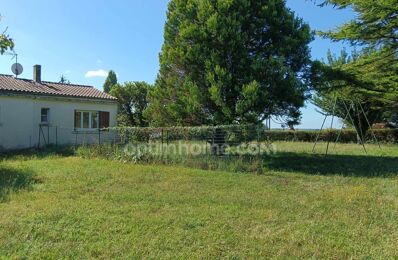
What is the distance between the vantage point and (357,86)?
A: 21.0 meters

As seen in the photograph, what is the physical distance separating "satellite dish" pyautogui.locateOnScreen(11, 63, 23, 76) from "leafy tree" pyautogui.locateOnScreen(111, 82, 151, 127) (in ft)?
39.8

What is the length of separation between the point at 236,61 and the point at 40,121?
38.9 ft

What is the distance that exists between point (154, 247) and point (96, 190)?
12.9 ft

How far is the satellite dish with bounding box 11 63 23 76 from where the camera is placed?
22578 millimetres

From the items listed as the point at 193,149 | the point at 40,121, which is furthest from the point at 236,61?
the point at 40,121

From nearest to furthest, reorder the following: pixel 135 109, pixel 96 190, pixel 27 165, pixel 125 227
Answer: pixel 125 227 < pixel 96 190 < pixel 27 165 < pixel 135 109

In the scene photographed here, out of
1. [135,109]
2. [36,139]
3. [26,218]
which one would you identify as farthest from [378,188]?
[135,109]

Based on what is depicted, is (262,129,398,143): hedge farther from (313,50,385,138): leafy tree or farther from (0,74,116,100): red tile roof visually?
(0,74,116,100): red tile roof

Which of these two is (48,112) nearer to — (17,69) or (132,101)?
(17,69)

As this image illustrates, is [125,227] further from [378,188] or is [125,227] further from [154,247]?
[378,188]

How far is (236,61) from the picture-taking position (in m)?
15.4

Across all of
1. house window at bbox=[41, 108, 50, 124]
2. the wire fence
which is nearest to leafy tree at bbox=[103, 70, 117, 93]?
house window at bbox=[41, 108, 50, 124]

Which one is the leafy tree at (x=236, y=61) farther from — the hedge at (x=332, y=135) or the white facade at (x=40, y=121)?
the hedge at (x=332, y=135)

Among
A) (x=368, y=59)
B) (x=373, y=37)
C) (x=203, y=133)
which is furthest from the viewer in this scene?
(x=368, y=59)
